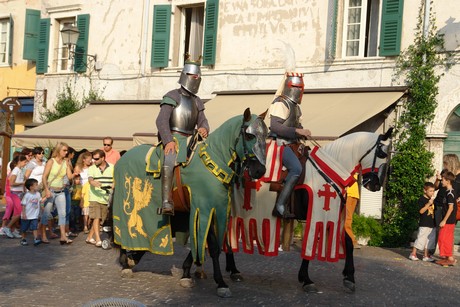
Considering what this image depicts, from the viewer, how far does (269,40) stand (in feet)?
57.6

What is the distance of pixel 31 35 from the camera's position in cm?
2234

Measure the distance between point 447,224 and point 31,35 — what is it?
14682 millimetres

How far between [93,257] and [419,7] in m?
8.67

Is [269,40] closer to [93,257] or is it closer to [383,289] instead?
[93,257]

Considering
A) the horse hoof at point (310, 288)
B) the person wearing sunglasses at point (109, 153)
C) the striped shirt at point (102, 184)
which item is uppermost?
the person wearing sunglasses at point (109, 153)

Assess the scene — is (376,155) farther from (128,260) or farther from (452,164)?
(452,164)

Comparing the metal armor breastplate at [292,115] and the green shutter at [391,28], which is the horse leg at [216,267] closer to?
the metal armor breastplate at [292,115]

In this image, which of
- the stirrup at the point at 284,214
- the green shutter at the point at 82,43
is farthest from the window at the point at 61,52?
the stirrup at the point at 284,214

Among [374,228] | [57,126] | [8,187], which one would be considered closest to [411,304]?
[374,228]

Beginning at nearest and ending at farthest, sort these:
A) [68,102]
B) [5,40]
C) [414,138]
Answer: [414,138] < [68,102] < [5,40]

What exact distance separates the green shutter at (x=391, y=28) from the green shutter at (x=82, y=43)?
29.6 feet

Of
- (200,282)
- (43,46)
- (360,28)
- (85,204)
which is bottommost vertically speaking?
(200,282)

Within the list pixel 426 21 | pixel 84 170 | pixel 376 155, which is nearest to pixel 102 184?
pixel 84 170

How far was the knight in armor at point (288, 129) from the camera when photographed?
327 inches
